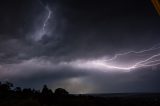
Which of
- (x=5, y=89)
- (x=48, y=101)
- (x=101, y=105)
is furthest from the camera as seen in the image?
(x=5, y=89)

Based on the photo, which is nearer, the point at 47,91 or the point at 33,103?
the point at 33,103

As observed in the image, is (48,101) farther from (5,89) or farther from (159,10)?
(159,10)

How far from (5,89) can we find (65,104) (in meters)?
10.0

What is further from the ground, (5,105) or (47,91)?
(47,91)

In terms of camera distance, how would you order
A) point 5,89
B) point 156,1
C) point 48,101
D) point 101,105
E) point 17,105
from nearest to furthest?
1. point 156,1
2. point 17,105
3. point 48,101
4. point 101,105
5. point 5,89

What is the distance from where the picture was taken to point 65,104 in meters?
23.5

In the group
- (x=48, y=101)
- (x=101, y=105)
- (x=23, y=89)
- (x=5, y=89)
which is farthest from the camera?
(x=23, y=89)

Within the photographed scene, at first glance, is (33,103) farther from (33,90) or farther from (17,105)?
(33,90)

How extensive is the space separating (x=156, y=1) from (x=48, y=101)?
20091 mm

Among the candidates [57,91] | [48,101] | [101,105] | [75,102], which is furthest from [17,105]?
[57,91]

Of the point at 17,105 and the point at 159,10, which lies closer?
the point at 159,10

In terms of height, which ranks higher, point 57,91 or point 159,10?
point 57,91

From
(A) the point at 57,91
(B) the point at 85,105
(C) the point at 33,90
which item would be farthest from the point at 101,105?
(C) the point at 33,90

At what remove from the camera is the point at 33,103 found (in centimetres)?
1850
